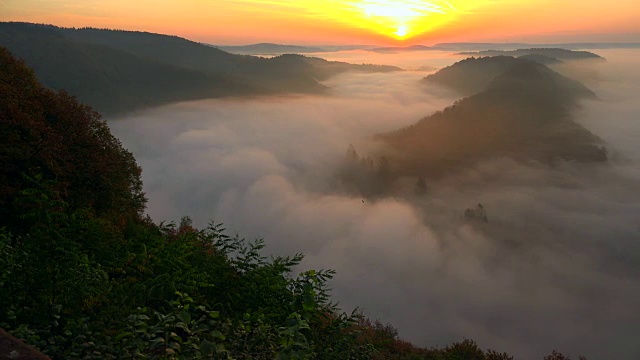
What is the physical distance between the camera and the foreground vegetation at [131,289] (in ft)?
16.1

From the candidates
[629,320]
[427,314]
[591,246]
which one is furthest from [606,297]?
[427,314]

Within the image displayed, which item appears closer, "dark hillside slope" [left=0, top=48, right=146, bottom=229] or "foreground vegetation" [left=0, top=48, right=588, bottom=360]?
"foreground vegetation" [left=0, top=48, right=588, bottom=360]

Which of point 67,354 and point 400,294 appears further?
point 400,294

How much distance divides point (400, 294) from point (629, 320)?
74647mm

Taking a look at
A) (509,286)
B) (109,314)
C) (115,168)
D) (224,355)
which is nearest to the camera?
(224,355)

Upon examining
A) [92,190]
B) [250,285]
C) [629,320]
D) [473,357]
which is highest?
[250,285]

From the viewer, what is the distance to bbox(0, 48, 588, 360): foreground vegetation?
491 centimetres

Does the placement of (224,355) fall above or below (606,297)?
above

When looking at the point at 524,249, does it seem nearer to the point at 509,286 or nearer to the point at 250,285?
the point at 509,286

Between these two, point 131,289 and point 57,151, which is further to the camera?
point 57,151

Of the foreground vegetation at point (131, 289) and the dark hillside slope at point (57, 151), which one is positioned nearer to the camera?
the foreground vegetation at point (131, 289)

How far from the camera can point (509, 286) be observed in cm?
15938

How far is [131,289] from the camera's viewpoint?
26.4 ft

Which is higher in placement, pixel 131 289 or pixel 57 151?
pixel 131 289
